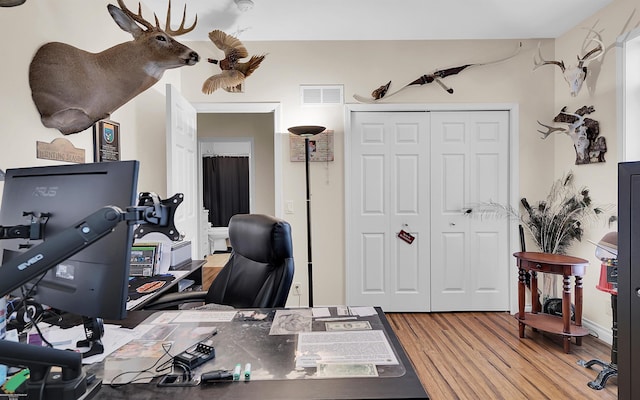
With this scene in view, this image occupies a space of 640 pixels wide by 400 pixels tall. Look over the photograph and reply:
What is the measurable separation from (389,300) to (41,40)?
3.36 meters

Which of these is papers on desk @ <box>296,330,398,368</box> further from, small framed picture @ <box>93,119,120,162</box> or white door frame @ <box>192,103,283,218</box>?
white door frame @ <box>192,103,283,218</box>

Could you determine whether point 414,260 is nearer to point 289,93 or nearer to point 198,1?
point 289,93

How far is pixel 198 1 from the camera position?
2.84 meters

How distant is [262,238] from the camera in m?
1.90

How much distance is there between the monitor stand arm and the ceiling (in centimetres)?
273

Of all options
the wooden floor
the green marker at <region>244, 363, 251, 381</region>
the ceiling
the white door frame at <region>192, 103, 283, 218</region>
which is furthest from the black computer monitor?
the white door frame at <region>192, 103, 283, 218</region>

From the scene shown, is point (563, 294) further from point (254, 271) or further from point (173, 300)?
point (173, 300)

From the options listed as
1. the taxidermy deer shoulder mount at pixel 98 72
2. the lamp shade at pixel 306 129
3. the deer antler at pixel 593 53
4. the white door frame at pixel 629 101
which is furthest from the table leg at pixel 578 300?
the taxidermy deer shoulder mount at pixel 98 72

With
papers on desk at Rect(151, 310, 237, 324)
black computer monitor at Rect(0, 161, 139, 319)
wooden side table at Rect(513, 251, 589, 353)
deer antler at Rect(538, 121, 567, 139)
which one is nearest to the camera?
black computer monitor at Rect(0, 161, 139, 319)

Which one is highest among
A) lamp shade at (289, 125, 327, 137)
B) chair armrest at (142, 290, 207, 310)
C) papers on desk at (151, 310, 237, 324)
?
lamp shade at (289, 125, 327, 137)

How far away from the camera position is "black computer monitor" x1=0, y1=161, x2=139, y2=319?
0.81 meters

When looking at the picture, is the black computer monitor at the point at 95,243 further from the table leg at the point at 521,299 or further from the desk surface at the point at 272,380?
the table leg at the point at 521,299

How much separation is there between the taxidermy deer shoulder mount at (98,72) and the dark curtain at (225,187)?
3113 mm

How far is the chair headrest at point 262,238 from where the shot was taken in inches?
72.7
